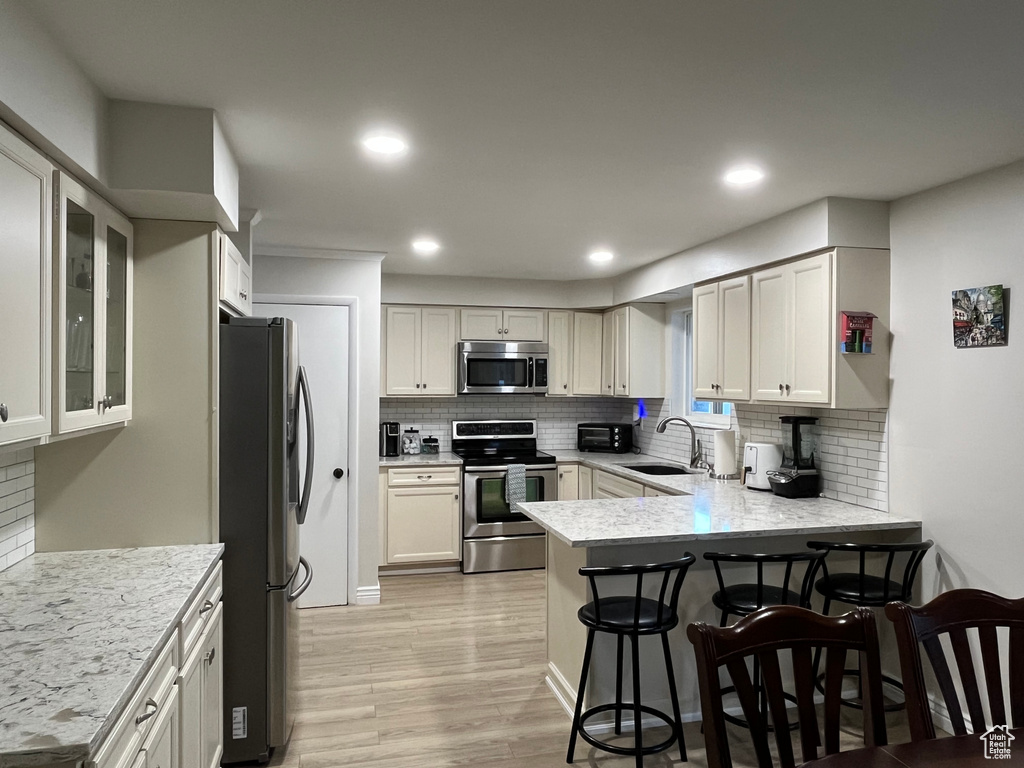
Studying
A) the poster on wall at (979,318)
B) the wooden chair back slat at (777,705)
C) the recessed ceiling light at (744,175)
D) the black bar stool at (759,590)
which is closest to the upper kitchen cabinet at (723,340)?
the recessed ceiling light at (744,175)

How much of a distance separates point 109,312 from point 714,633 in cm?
202

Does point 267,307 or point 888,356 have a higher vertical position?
point 267,307

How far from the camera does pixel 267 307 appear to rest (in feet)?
14.5

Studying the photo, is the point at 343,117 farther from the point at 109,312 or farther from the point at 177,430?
the point at 177,430

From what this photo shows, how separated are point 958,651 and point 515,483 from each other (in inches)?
152

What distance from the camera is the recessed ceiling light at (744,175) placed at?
2732 millimetres

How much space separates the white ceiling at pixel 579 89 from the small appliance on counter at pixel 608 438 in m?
3.01

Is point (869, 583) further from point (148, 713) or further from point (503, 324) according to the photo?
point (503, 324)

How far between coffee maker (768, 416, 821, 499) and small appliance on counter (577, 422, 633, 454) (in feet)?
7.45

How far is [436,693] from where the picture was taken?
3.28 m

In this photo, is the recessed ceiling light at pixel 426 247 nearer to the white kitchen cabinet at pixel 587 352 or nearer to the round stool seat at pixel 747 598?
the white kitchen cabinet at pixel 587 352

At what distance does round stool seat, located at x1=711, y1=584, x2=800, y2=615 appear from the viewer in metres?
2.71

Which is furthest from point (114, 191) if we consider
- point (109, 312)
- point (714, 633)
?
point (714, 633)

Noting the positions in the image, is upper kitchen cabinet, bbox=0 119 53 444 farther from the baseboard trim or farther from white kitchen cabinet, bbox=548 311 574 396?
white kitchen cabinet, bbox=548 311 574 396
